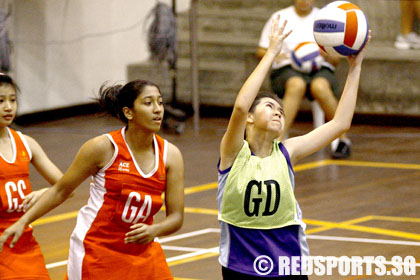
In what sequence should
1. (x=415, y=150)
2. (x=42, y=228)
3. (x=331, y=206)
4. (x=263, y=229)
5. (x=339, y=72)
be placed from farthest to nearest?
(x=339, y=72)
(x=415, y=150)
(x=331, y=206)
(x=42, y=228)
(x=263, y=229)

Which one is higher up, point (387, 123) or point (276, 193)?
point (276, 193)

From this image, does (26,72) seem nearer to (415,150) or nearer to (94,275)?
(415,150)

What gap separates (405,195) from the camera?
290 inches

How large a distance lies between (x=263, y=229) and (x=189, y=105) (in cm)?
868

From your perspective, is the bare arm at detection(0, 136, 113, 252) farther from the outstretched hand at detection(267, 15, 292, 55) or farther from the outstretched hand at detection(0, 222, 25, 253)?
the outstretched hand at detection(267, 15, 292, 55)

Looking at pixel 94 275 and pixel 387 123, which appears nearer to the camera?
pixel 94 275

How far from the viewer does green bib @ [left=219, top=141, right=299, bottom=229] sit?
12.3 feet

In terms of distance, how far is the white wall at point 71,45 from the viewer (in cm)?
1130

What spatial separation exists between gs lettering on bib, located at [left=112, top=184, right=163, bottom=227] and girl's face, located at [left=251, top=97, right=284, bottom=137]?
568mm

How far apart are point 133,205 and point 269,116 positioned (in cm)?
71

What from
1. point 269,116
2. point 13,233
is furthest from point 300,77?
point 13,233

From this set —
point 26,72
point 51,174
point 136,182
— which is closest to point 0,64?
point 26,72

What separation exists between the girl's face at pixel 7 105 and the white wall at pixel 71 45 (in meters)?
6.36

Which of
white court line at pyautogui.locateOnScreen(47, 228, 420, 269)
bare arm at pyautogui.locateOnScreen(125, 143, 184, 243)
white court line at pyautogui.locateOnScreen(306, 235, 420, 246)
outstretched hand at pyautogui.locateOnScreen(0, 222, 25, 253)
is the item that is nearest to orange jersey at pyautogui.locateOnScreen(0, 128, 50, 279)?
outstretched hand at pyautogui.locateOnScreen(0, 222, 25, 253)
